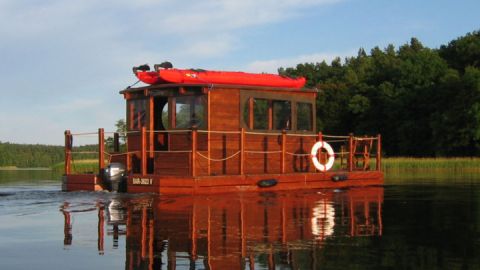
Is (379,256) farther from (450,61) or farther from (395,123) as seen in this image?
(450,61)

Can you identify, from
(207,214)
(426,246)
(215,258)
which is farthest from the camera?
(207,214)

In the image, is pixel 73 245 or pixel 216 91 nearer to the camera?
pixel 73 245

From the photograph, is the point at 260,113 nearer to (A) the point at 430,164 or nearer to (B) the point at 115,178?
(B) the point at 115,178

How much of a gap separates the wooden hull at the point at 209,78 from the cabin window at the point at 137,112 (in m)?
0.64

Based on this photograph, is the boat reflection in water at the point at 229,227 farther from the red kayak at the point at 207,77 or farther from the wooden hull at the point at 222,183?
the red kayak at the point at 207,77

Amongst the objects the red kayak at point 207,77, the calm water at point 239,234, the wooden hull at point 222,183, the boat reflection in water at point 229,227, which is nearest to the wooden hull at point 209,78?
the red kayak at point 207,77

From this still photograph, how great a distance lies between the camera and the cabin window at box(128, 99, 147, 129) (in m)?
17.3

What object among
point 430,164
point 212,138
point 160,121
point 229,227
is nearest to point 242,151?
point 212,138

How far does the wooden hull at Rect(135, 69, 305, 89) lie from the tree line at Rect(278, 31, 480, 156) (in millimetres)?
33542

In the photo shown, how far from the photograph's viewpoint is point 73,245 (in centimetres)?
744

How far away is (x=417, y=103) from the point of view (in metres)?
61.5

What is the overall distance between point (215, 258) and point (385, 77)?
207 ft

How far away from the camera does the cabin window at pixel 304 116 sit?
1808cm

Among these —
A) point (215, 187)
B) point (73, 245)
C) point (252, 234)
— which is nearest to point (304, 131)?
point (215, 187)
